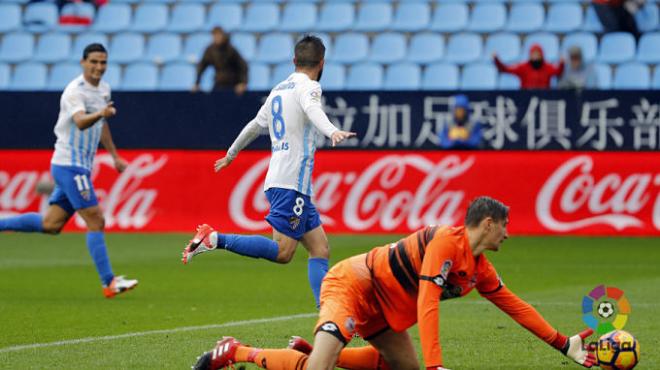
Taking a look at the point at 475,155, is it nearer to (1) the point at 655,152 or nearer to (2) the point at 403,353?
(1) the point at 655,152

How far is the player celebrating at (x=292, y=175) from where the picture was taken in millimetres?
8500

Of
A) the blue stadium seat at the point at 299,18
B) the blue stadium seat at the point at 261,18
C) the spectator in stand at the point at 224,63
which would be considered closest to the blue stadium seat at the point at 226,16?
the blue stadium seat at the point at 261,18

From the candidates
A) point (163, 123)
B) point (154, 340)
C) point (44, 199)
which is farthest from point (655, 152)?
point (154, 340)

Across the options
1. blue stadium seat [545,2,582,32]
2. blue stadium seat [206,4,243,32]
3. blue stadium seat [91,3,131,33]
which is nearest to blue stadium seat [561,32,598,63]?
blue stadium seat [545,2,582,32]

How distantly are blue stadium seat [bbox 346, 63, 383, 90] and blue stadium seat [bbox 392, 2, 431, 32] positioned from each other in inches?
49.3

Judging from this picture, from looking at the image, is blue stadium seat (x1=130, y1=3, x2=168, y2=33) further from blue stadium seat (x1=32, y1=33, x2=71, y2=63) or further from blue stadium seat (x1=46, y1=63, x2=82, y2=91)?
blue stadium seat (x1=46, y1=63, x2=82, y2=91)

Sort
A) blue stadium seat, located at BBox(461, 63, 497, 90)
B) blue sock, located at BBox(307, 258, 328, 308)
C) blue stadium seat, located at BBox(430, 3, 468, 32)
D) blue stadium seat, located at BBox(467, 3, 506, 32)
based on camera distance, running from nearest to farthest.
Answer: blue sock, located at BBox(307, 258, 328, 308) < blue stadium seat, located at BBox(461, 63, 497, 90) < blue stadium seat, located at BBox(467, 3, 506, 32) < blue stadium seat, located at BBox(430, 3, 468, 32)

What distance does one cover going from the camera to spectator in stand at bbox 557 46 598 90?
18.3 metres

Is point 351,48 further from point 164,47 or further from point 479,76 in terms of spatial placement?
point 164,47

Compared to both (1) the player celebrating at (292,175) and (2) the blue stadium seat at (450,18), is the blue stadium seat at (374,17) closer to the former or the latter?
(2) the blue stadium seat at (450,18)

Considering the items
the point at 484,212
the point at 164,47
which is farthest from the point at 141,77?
the point at 484,212

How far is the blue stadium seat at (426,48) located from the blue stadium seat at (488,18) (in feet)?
2.00

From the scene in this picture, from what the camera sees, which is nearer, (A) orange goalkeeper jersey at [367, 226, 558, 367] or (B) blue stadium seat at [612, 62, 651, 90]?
(A) orange goalkeeper jersey at [367, 226, 558, 367]

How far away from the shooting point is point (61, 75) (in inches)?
816
